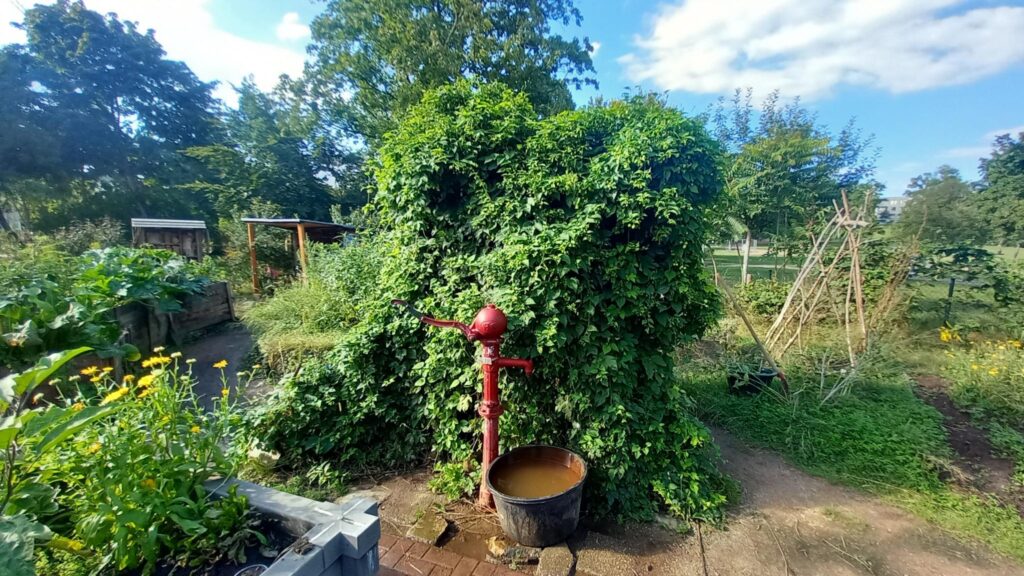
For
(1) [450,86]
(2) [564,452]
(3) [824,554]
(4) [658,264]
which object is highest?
(1) [450,86]

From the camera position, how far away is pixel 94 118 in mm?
17859

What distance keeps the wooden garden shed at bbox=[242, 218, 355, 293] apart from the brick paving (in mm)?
5527

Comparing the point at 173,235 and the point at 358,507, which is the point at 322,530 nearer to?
the point at 358,507

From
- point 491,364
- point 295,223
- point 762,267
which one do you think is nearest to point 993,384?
point 491,364

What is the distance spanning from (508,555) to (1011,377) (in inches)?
194

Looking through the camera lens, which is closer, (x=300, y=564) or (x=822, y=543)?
(x=300, y=564)

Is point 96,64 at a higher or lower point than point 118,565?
higher

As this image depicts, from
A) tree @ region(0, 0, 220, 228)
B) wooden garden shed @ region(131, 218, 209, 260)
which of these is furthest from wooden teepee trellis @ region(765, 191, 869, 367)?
tree @ region(0, 0, 220, 228)

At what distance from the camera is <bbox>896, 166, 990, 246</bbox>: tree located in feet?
21.5

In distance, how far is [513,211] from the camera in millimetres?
2506

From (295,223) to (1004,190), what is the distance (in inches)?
616

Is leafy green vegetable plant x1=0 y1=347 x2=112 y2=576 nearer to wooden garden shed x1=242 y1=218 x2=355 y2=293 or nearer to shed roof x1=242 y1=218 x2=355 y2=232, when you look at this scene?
wooden garden shed x1=242 y1=218 x2=355 y2=293

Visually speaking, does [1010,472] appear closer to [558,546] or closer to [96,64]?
[558,546]

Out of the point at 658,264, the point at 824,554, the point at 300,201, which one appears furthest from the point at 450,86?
the point at 300,201
